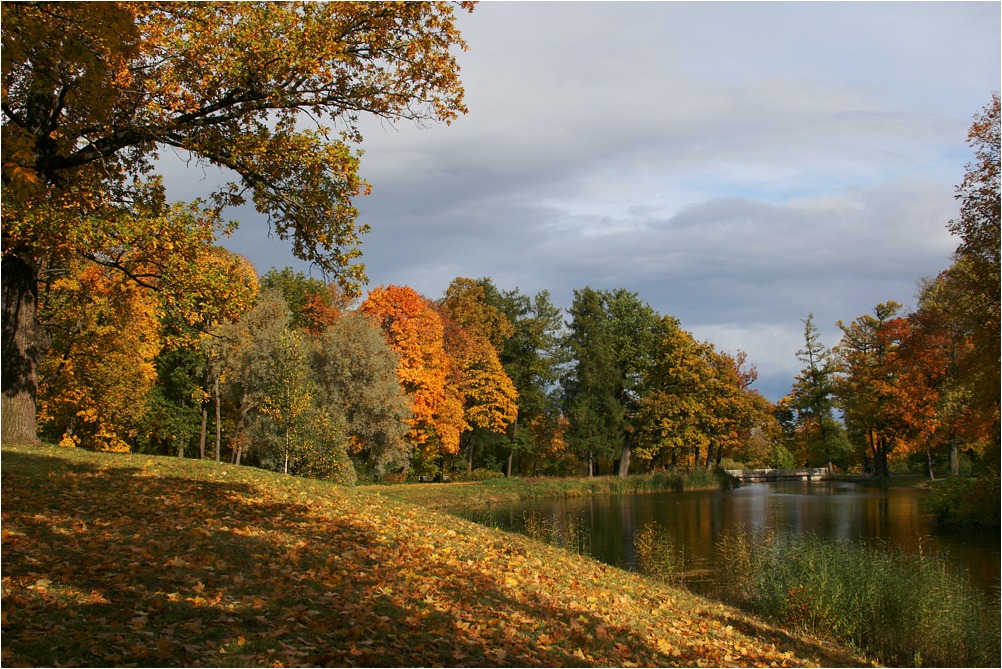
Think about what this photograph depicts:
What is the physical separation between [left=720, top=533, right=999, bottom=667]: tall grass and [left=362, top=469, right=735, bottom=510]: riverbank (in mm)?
18602

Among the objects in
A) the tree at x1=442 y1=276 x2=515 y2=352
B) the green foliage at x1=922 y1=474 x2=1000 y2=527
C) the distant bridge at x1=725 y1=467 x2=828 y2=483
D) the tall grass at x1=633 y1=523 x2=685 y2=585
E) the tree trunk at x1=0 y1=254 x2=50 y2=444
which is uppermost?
the tree at x1=442 y1=276 x2=515 y2=352

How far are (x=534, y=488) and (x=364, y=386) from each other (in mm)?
11350

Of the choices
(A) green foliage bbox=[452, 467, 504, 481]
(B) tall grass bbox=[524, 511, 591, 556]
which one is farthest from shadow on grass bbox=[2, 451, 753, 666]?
(A) green foliage bbox=[452, 467, 504, 481]

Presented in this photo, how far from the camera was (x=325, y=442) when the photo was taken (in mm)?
22422

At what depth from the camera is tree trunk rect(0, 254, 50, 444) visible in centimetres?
1345

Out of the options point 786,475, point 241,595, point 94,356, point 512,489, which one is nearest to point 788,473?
point 786,475

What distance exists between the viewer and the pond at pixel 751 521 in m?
18.8

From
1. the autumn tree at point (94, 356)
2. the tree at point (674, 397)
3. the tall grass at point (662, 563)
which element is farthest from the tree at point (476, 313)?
the tall grass at point (662, 563)

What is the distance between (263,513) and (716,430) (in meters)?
47.4

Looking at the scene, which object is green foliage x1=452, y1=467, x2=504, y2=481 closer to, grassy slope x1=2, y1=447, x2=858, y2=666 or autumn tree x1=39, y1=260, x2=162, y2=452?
autumn tree x1=39, y1=260, x2=162, y2=452

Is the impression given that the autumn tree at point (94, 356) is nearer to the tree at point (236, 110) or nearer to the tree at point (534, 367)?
the tree at point (236, 110)

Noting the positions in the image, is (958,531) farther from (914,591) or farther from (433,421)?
(433,421)

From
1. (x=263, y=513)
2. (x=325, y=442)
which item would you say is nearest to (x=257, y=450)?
(x=325, y=442)

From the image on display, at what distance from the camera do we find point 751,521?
2748 cm
